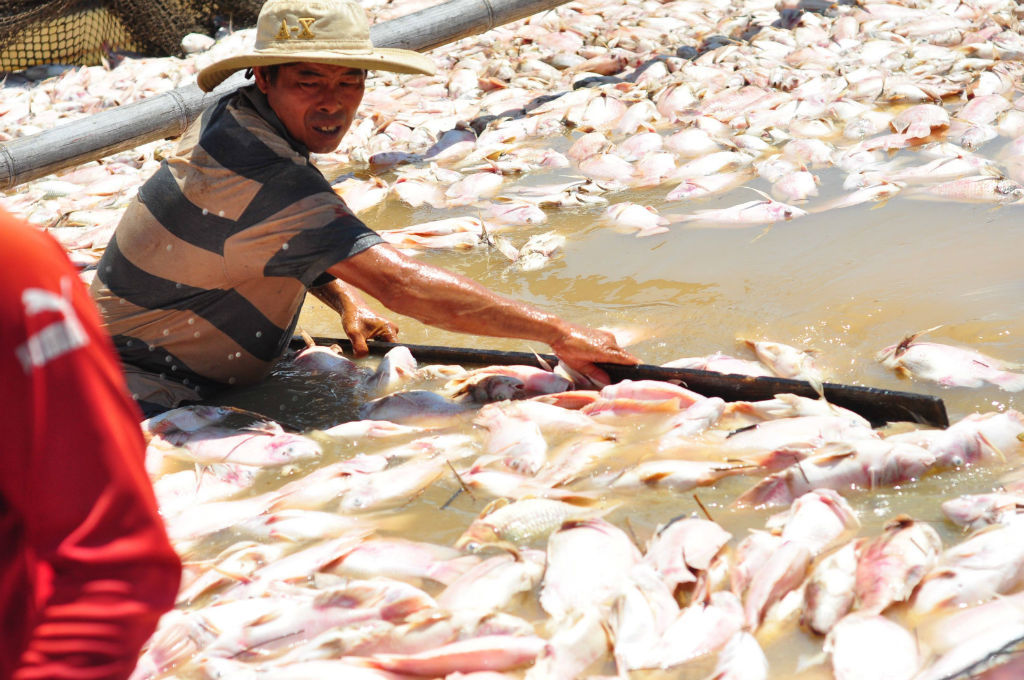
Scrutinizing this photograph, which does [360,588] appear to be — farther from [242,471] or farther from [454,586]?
[242,471]

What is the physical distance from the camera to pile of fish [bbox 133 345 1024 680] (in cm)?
194

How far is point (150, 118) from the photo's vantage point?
5750 mm

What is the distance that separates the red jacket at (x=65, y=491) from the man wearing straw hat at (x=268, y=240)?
201 cm

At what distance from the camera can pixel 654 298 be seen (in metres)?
3.92

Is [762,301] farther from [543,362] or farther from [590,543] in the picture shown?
[590,543]

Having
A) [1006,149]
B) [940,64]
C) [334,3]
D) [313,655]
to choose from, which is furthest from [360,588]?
[940,64]

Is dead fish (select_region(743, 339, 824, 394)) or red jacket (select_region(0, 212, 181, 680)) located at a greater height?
red jacket (select_region(0, 212, 181, 680))

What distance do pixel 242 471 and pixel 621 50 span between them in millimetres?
5357

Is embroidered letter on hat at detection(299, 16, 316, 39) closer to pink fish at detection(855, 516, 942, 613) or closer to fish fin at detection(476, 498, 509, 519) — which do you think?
fish fin at detection(476, 498, 509, 519)

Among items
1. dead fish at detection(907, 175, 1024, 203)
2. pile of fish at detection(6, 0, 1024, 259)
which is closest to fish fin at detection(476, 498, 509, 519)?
pile of fish at detection(6, 0, 1024, 259)

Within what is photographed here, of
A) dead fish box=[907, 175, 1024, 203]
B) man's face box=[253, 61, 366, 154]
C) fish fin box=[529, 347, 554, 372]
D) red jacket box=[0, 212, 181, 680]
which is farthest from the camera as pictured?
dead fish box=[907, 175, 1024, 203]

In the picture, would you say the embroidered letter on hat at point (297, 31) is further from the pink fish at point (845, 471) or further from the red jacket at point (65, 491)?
the red jacket at point (65, 491)

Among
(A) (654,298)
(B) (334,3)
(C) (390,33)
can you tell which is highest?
(B) (334,3)

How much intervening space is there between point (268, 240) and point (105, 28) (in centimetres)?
690
